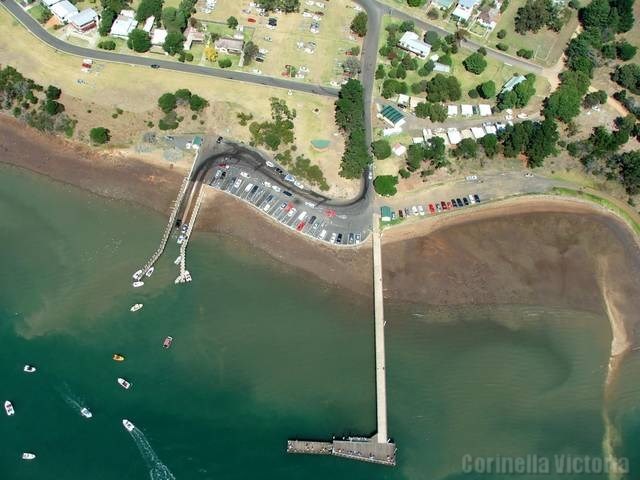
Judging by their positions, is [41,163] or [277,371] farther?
[41,163]

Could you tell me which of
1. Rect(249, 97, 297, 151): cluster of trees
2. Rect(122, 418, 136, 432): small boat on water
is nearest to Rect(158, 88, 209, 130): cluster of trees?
Rect(249, 97, 297, 151): cluster of trees

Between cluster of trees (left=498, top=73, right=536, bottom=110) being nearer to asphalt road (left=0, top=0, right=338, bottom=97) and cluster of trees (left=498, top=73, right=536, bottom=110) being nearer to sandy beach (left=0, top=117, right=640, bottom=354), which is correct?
sandy beach (left=0, top=117, right=640, bottom=354)

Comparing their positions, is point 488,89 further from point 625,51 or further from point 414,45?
point 625,51

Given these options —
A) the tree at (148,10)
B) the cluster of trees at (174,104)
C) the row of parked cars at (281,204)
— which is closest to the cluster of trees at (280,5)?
the tree at (148,10)

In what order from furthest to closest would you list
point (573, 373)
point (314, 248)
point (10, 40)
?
point (10, 40)
point (314, 248)
point (573, 373)

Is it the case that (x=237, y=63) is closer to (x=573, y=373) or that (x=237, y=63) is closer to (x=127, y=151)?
(x=127, y=151)

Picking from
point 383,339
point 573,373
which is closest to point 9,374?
point 383,339
